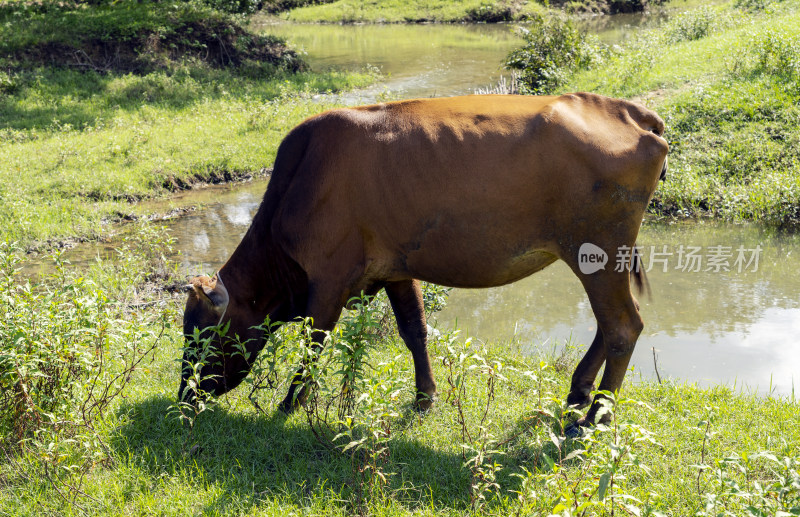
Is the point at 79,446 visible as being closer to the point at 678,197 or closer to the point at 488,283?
the point at 488,283

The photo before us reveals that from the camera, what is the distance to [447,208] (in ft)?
13.8

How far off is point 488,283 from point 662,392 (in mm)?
1648

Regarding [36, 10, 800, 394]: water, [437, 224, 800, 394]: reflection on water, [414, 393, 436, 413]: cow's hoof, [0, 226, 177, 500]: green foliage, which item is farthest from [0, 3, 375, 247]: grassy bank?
[414, 393, 436, 413]: cow's hoof

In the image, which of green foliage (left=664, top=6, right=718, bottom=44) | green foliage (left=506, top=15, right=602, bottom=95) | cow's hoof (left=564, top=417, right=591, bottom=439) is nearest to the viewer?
cow's hoof (left=564, top=417, right=591, bottom=439)

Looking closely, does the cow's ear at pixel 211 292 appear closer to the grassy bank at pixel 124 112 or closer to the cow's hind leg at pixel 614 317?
the cow's hind leg at pixel 614 317

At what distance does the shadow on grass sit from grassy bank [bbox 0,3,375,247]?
5.44 meters

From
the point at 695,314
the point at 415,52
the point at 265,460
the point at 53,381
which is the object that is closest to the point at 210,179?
the point at 53,381

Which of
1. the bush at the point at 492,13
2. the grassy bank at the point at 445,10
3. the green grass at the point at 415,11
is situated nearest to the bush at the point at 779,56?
the green grass at the point at 415,11

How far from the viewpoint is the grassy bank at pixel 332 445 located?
361 cm

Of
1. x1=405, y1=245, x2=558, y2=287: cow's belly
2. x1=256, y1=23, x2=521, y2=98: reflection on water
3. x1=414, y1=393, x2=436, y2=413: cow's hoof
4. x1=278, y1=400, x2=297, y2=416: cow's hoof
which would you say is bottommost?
x1=256, y1=23, x2=521, y2=98: reflection on water

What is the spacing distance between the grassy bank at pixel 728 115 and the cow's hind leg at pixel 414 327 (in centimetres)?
545

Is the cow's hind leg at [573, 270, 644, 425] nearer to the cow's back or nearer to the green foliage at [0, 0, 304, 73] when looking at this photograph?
the cow's back

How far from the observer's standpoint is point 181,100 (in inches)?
595

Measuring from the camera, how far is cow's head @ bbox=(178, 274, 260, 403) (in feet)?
14.9
